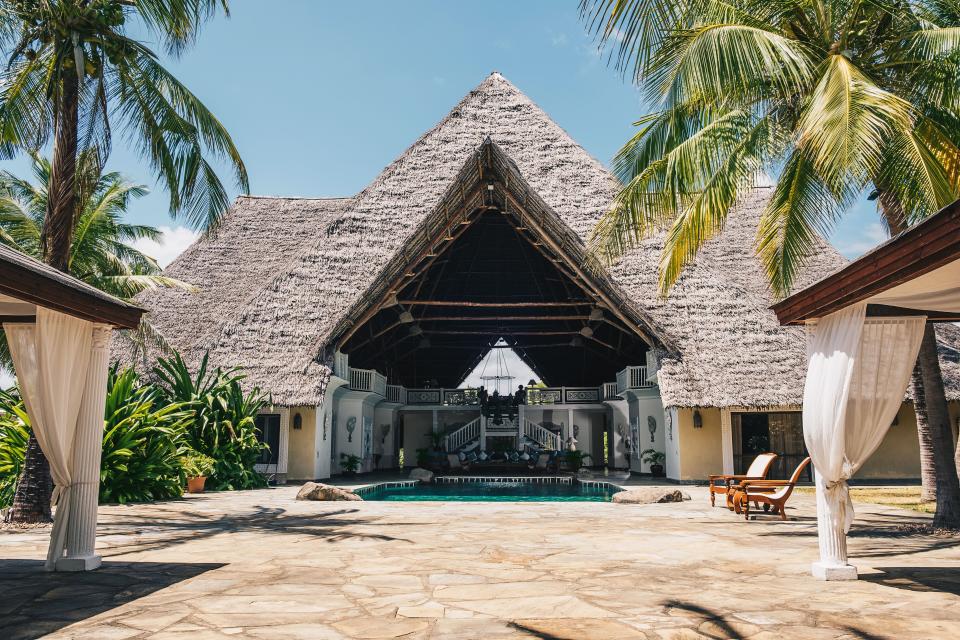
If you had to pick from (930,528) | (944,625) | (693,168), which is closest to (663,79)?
(693,168)

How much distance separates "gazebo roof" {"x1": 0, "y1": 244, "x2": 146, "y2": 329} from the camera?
181 inches

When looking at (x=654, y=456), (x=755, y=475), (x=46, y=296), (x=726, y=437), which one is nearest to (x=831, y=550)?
(x=755, y=475)

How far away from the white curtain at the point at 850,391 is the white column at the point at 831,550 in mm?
19

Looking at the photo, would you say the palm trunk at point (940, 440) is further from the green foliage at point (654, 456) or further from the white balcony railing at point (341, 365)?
the white balcony railing at point (341, 365)

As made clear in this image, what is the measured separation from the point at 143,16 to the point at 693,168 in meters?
6.90

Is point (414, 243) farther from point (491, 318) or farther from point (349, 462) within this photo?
point (349, 462)

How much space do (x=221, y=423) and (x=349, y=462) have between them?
5643 millimetres

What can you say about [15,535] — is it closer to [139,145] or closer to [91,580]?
[91,580]

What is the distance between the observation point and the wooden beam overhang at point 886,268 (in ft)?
12.6

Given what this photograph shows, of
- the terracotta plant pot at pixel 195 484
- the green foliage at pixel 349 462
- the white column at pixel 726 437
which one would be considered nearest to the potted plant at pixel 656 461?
the white column at pixel 726 437

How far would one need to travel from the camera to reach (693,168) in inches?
336

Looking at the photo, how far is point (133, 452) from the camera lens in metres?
10.7

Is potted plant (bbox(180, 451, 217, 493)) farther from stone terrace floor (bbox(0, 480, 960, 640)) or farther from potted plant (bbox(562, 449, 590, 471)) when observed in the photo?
potted plant (bbox(562, 449, 590, 471))

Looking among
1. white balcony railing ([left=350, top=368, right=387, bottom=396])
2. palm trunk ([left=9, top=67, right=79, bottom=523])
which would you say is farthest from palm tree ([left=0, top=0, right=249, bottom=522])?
white balcony railing ([left=350, top=368, right=387, bottom=396])
